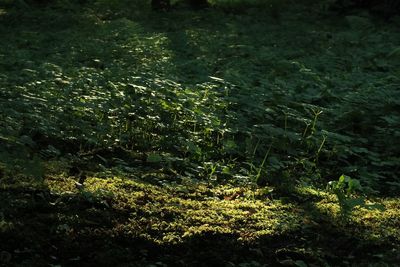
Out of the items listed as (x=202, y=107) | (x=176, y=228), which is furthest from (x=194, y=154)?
(x=176, y=228)

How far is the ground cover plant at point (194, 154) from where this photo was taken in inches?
128

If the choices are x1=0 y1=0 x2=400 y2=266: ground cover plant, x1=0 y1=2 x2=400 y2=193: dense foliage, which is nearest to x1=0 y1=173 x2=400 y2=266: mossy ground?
x1=0 y1=0 x2=400 y2=266: ground cover plant

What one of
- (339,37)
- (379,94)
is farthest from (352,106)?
(339,37)

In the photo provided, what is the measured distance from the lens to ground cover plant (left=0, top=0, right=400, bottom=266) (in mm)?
3248

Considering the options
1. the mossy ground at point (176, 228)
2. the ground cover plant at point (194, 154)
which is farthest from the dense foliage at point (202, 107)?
the mossy ground at point (176, 228)

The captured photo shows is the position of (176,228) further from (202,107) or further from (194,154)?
(202,107)

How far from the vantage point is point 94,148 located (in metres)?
4.79

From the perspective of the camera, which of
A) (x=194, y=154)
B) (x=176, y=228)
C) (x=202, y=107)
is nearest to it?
(x=176, y=228)

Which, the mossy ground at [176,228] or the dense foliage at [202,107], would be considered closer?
the mossy ground at [176,228]

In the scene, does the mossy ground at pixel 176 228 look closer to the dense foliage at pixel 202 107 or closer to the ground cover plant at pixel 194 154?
the ground cover plant at pixel 194 154

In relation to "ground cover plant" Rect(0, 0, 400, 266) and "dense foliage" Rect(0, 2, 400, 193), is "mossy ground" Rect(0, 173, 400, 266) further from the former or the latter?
"dense foliage" Rect(0, 2, 400, 193)

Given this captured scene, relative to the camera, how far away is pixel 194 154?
490 cm

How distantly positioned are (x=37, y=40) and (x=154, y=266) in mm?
7793

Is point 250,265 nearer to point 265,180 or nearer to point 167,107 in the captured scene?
point 265,180
